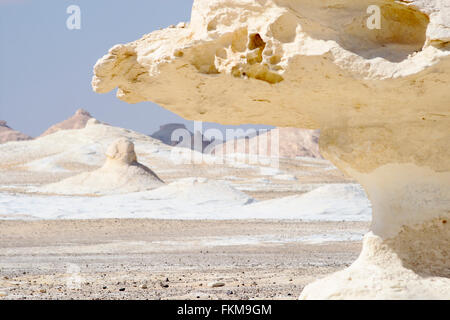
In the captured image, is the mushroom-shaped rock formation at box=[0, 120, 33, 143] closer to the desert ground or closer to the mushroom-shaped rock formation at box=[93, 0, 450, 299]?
the desert ground

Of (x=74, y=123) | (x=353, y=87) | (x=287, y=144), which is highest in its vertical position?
(x=353, y=87)

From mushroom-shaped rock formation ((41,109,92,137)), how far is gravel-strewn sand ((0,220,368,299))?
7446 cm

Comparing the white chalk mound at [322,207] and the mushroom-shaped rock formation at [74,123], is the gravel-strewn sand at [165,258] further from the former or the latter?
the mushroom-shaped rock formation at [74,123]

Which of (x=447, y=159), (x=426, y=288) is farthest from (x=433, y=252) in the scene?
(x=447, y=159)

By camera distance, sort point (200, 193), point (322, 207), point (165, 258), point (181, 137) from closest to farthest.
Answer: point (165, 258), point (322, 207), point (200, 193), point (181, 137)

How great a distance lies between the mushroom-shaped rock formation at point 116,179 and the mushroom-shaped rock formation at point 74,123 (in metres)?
62.5

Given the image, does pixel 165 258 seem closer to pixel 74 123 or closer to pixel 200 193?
pixel 200 193

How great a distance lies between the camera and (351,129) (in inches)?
230

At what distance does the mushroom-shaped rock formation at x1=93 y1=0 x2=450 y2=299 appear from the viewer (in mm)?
5129

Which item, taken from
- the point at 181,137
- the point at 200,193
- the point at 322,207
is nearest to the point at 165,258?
the point at 322,207

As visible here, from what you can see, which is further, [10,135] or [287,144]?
[10,135]

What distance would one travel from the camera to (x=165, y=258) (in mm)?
11992

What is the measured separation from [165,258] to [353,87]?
7.34 m

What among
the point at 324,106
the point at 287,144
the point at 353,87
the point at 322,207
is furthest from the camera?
the point at 287,144
